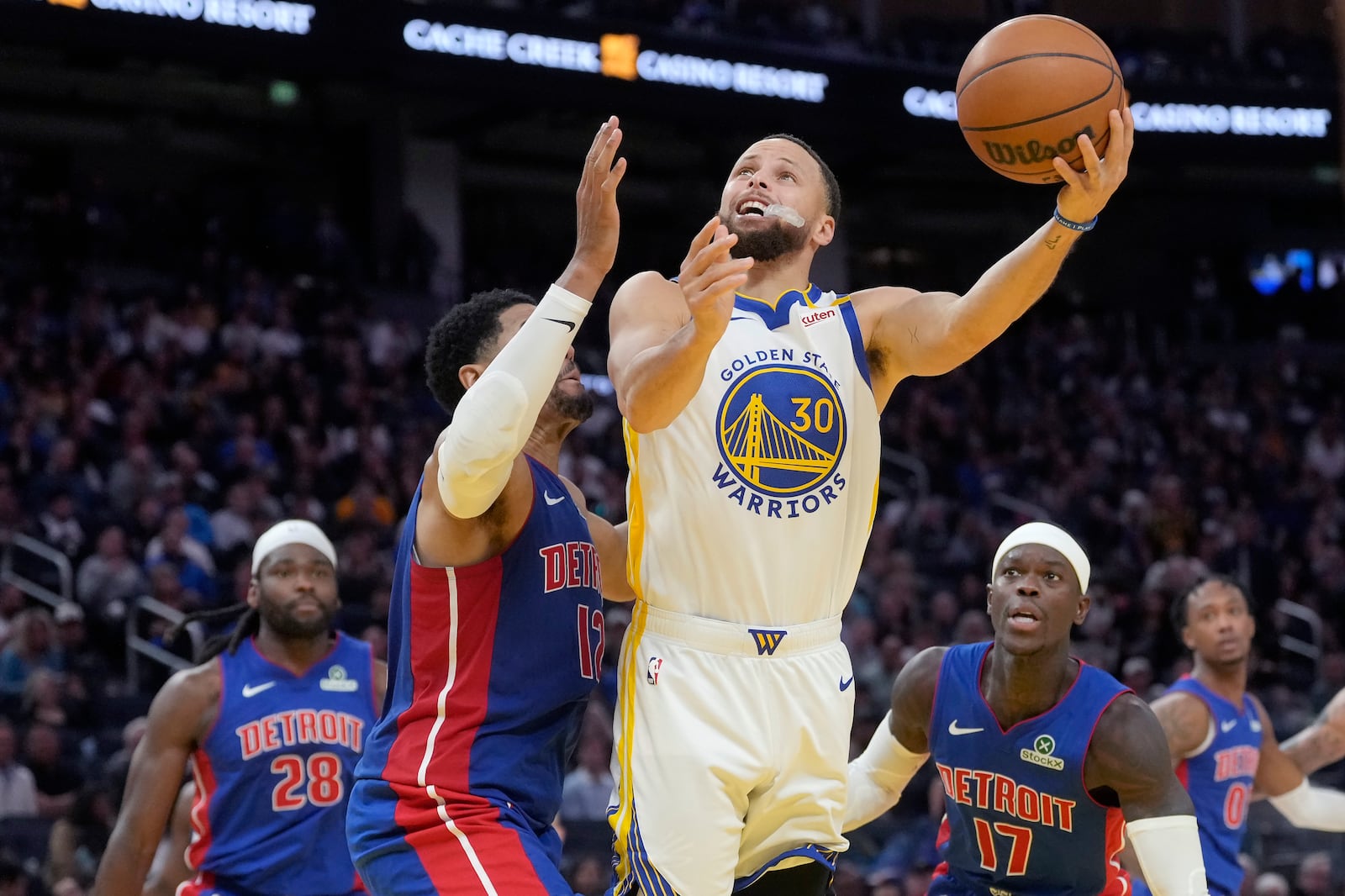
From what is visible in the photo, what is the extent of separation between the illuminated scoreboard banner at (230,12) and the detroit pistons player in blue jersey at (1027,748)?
10599mm

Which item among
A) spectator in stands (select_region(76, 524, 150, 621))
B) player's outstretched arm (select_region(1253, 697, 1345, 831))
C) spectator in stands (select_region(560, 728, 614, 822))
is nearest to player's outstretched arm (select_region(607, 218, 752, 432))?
player's outstretched arm (select_region(1253, 697, 1345, 831))

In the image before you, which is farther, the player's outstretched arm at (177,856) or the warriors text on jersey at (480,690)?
the player's outstretched arm at (177,856)

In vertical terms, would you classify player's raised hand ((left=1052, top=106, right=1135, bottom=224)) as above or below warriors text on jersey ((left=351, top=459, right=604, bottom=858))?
above

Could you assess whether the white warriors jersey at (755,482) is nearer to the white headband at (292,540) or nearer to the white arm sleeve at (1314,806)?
the white headband at (292,540)

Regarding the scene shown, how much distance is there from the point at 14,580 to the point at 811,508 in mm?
8031

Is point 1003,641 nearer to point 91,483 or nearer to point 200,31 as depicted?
point 91,483

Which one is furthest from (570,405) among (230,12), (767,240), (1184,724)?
(230,12)

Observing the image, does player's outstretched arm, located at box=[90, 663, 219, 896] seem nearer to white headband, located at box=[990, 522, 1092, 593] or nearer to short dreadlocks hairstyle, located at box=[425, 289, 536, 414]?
short dreadlocks hairstyle, located at box=[425, 289, 536, 414]

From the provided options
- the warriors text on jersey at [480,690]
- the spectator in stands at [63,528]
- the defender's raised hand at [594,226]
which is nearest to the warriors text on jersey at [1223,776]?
the warriors text on jersey at [480,690]

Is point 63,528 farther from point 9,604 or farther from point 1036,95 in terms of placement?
point 1036,95

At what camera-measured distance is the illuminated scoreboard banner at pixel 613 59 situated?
1507 centimetres

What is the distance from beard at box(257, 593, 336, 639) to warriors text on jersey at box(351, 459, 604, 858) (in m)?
1.91

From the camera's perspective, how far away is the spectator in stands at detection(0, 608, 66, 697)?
925 centimetres

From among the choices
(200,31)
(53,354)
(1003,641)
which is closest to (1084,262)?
(200,31)
